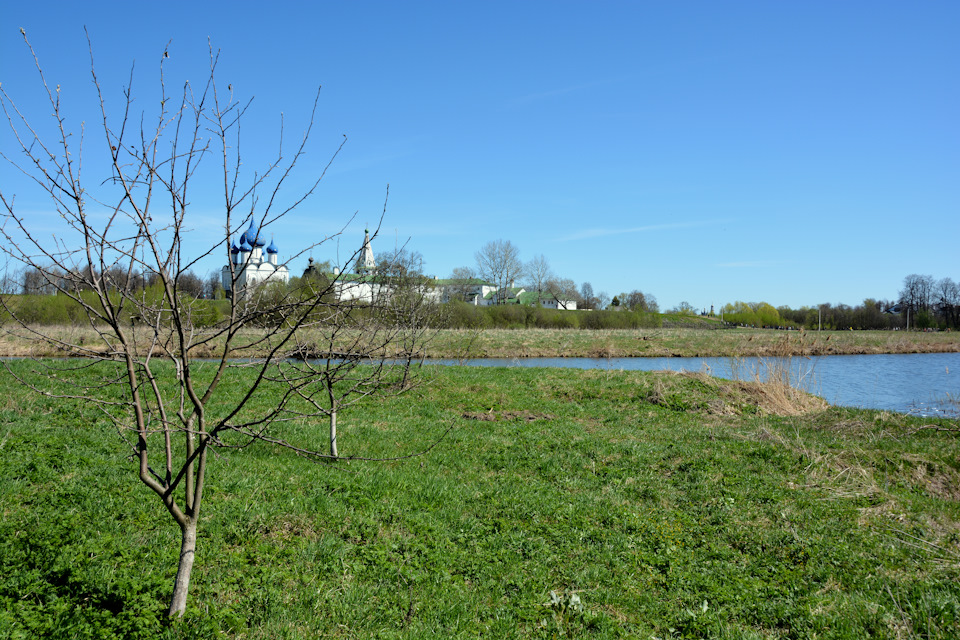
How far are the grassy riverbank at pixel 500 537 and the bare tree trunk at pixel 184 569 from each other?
126 mm

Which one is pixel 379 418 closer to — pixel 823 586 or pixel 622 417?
pixel 622 417

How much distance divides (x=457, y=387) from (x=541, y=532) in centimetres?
854

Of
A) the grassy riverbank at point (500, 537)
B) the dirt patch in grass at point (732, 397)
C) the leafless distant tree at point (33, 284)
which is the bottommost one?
the grassy riverbank at point (500, 537)

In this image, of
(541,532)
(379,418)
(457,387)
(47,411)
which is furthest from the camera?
(457,387)

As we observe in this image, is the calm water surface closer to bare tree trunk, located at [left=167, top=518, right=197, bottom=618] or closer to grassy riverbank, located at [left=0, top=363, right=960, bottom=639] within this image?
grassy riverbank, located at [left=0, top=363, right=960, bottom=639]

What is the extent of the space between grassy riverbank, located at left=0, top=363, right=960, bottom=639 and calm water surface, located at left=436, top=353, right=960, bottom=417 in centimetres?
584

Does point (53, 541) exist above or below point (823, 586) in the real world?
above

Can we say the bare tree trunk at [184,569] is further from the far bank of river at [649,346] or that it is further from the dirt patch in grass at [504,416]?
the far bank of river at [649,346]

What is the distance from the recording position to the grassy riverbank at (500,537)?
4.12 m

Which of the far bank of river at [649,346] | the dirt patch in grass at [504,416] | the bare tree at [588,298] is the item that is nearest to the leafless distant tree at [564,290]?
the bare tree at [588,298]

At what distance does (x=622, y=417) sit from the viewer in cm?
1216

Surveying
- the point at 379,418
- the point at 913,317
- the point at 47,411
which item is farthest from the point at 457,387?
the point at 913,317

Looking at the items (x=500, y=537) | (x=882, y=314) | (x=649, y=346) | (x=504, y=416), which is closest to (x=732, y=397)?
(x=504, y=416)

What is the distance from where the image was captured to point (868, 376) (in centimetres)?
2262
